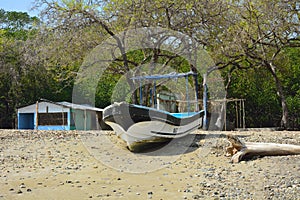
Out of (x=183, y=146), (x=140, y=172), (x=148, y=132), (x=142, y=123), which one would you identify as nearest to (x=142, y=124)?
(x=142, y=123)

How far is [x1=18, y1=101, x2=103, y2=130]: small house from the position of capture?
23500 mm

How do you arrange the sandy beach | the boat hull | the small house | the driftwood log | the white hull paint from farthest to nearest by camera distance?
the small house < the white hull paint < the boat hull < the driftwood log < the sandy beach

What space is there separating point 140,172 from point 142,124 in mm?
2004

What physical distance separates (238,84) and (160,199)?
19.1 meters

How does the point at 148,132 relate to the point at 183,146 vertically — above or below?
above

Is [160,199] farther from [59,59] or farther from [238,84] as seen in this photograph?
[238,84]

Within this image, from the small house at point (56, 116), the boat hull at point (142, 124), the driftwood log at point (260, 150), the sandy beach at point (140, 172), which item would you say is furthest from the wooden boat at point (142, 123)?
the small house at point (56, 116)

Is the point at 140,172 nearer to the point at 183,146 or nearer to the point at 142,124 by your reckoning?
the point at 142,124

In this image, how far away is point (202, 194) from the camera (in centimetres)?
607

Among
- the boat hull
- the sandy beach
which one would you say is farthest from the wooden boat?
the sandy beach

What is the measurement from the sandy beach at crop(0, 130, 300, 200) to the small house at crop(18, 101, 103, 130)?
474 inches

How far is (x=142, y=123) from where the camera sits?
32.2 ft

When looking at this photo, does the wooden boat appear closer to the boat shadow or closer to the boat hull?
the boat hull

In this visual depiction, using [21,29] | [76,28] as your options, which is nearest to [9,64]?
[21,29]
